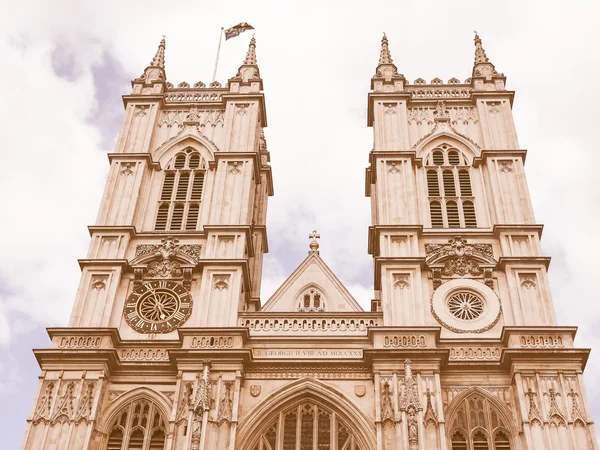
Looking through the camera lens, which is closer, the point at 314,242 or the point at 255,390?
the point at 255,390

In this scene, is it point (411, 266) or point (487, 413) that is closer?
point (487, 413)

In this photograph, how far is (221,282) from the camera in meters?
27.6

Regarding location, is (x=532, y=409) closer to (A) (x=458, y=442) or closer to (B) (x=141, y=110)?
(A) (x=458, y=442)

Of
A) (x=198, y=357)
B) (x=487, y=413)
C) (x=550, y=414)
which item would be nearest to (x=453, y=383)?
(x=487, y=413)

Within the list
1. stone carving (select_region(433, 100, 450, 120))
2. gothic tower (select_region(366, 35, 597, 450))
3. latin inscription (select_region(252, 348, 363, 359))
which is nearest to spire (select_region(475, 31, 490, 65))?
gothic tower (select_region(366, 35, 597, 450))

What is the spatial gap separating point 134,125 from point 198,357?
11.5m

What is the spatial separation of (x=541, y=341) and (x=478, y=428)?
3215mm

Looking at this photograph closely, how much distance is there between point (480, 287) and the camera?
89.8 feet

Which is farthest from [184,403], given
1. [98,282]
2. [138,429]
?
[98,282]

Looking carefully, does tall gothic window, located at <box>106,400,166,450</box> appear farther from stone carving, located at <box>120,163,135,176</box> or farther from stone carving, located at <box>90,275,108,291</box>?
stone carving, located at <box>120,163,135,176</box>

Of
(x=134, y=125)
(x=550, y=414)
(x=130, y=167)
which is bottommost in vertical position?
(x=550, y=414)

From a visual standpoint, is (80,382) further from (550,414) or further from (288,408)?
(550,414)

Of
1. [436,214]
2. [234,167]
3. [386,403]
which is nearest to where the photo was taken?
[386,403]

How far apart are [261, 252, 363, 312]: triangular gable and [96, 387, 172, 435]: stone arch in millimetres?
5064
